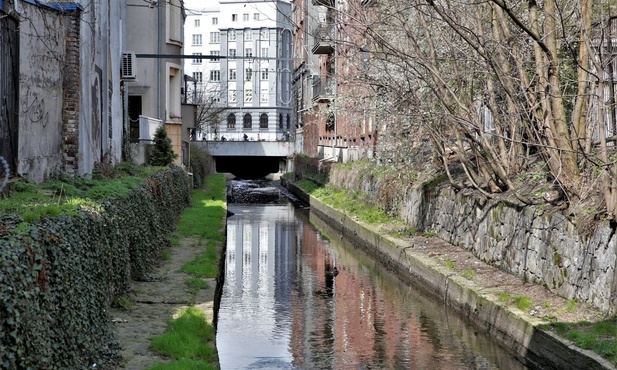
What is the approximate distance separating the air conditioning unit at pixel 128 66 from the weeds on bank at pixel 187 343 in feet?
51.0

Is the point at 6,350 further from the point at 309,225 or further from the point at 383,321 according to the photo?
the point at 309,225

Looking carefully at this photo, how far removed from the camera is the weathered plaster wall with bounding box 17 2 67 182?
12609 millimetres

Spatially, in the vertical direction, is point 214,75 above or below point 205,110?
above

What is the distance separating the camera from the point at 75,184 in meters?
13.1

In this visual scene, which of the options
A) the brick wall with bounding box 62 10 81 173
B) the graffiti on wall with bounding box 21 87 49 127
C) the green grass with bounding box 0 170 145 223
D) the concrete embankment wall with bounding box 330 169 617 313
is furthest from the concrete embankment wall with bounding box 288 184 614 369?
the graffiti on wall with bounding box 21 87 49 127

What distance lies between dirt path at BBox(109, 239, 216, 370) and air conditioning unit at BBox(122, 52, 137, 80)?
1092 cm

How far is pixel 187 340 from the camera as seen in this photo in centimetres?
901

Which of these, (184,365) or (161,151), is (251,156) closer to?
(161,151)

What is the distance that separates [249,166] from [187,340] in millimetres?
Result: 64547

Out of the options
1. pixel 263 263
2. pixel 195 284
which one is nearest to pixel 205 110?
pixel 263 263

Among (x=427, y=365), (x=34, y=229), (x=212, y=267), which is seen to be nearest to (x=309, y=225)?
(x=212, y=267)

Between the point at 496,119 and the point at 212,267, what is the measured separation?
5230 millimetres

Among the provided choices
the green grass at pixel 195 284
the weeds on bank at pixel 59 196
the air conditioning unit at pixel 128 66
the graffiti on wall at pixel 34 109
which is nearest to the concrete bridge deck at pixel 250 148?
the air conditioning unit at pixel 128 66

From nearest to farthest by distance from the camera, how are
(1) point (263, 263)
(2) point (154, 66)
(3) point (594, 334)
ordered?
(3) point (594, 334) → (1) point (263, 263) → (2) point (154, 66)
